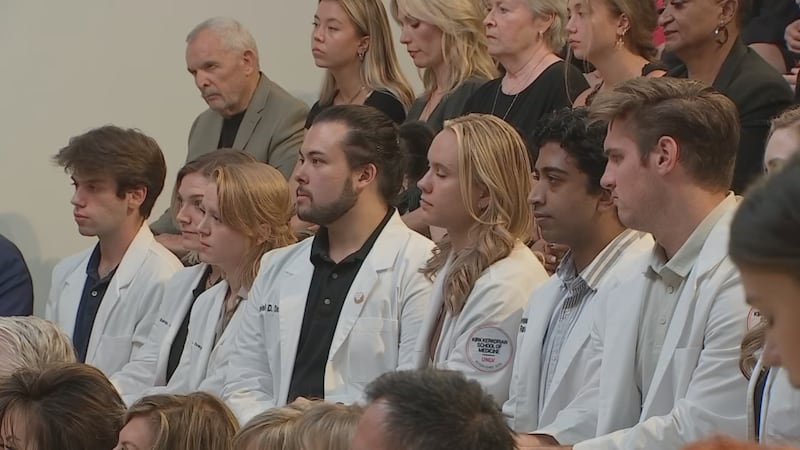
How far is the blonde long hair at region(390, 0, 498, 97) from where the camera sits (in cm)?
480

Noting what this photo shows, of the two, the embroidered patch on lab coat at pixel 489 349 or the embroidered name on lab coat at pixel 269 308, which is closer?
the embroidered patch on lab coat at pixel 489 349

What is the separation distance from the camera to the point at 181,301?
4352 millimetres

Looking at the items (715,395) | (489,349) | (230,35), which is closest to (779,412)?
(715,395)

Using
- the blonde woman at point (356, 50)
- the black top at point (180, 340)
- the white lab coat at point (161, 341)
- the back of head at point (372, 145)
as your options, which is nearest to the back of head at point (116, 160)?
the white lab coat at point (161, 341)

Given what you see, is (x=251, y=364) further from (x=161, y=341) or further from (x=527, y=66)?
(x=527, y=66)

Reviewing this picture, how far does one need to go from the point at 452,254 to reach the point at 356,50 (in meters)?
1.79

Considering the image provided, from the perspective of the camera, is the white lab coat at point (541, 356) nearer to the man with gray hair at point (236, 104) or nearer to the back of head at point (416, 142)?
the back of head at point (416, 142)

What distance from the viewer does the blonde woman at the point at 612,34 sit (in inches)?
159

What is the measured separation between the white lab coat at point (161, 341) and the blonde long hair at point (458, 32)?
1042mm

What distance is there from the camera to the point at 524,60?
4.43m

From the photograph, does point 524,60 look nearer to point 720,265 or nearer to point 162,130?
point 720,265

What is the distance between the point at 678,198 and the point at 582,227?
0.44 m

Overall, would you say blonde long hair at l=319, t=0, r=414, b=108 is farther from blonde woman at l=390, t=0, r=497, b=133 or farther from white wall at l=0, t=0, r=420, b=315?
white wall at l=0, t=0, r=420, b=315

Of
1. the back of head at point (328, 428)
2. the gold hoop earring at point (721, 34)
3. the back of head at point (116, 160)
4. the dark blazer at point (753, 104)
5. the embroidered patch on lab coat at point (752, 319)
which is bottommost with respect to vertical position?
the back of head at point (328, 428)
